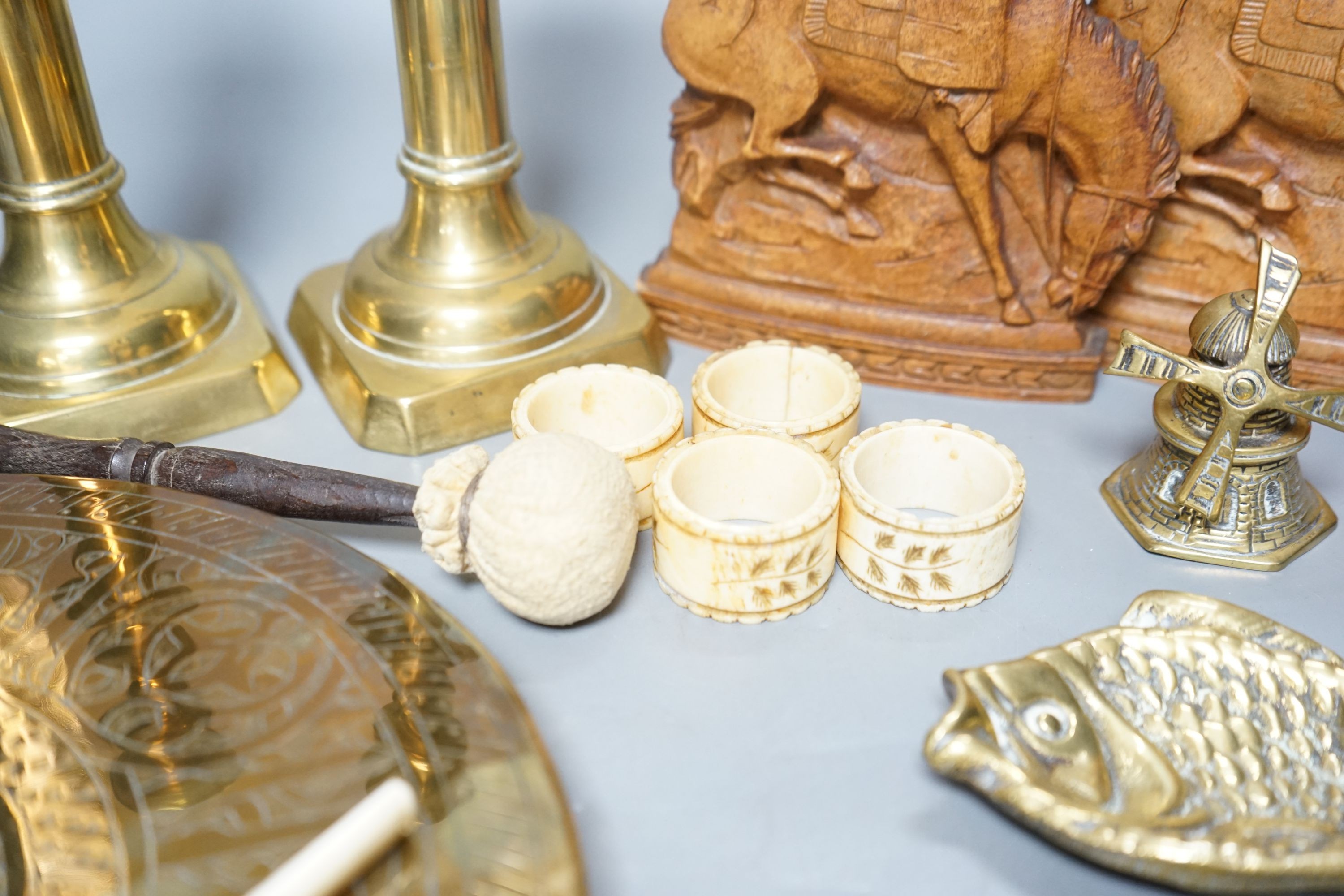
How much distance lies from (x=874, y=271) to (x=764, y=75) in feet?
0.82

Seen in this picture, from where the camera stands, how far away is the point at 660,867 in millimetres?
838

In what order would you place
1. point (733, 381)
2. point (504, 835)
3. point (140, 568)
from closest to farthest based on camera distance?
point (504, 835) → point (140, 568) → point (733, 381)

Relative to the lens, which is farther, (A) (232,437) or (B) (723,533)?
(A) (232,437)

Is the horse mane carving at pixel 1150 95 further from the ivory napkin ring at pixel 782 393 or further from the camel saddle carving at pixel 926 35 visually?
the ivory napkin ring at pixel 782 393

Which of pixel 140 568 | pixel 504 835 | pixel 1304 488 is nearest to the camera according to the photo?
pixel 504 835

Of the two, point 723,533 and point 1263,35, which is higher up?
point 1263,35

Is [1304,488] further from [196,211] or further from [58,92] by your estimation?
[196,211]

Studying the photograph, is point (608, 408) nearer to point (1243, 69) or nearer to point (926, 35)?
point (926, 35)

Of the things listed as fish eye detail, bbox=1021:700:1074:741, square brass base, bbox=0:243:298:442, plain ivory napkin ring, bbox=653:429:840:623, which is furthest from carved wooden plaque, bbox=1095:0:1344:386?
square brass base, bbox=0:243:298:442

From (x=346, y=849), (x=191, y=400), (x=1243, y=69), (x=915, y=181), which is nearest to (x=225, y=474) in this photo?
(x=191, y=400)

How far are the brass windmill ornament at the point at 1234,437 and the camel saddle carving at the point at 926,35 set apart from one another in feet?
1.06

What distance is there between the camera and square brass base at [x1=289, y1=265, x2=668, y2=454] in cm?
123

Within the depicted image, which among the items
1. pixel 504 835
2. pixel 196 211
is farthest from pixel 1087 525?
pixel 196 211

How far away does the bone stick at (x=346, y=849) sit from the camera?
0.68 meters
